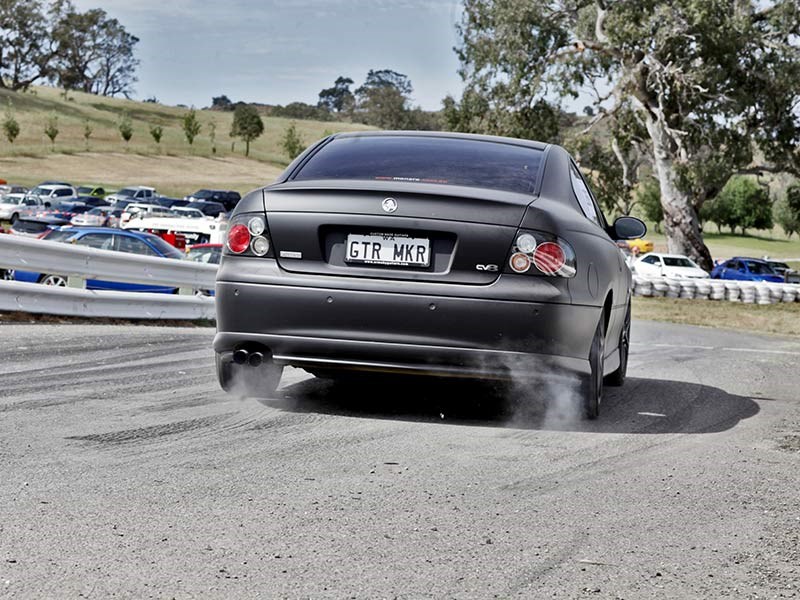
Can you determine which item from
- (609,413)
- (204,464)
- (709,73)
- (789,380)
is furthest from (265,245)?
(709,73)

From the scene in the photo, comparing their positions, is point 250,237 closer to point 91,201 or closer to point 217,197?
point 91,201

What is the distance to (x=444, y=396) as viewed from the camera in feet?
25.4

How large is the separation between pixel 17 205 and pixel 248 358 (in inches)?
2086

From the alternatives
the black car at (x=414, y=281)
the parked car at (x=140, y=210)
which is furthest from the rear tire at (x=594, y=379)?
the parked car at (x=140, y=210)

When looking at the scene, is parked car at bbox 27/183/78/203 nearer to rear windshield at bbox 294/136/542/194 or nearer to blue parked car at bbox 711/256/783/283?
blue parked car at bbox 711/256/783/283

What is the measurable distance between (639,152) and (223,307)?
152 ft

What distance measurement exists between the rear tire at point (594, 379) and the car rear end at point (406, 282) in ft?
0.50

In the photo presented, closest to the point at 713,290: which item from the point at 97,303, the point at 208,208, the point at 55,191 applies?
the point at 97,303

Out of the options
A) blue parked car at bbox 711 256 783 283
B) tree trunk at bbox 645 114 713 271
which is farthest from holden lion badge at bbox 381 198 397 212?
blue parked car at bbox 711 256 783 283

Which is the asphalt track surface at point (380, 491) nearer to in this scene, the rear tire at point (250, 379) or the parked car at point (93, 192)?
the rear tire at point (250, 379)

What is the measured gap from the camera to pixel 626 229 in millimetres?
8508

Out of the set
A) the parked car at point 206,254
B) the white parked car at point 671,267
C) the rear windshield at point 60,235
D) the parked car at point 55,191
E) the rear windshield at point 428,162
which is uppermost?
the rear windshield at point 428,162

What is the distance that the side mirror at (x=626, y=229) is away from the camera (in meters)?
8.49

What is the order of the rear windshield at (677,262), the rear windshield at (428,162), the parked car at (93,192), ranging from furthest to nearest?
1. the parked car at (93,192)
2. the rear windshield at (677,262)
3. the rear windshield at (428,162)
